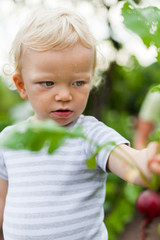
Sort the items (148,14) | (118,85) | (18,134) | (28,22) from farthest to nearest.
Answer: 1. (118,85)
2. (28,22)
3. (148,14)
4. (18,134)

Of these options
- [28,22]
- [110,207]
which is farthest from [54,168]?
[110,207]

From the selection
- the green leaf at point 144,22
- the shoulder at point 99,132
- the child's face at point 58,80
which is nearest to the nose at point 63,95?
the child's face at point 58,80

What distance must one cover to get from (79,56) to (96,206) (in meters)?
0.39

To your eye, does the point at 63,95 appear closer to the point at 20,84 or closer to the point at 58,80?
the point at 58,80

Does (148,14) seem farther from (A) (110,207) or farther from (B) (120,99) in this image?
(B) (120,99)

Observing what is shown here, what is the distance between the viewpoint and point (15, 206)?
92 cm

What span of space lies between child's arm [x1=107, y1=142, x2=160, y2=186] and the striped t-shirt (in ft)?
0.39

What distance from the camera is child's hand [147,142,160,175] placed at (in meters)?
0.46

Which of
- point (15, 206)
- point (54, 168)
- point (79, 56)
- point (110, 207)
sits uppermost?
point (79, 56)

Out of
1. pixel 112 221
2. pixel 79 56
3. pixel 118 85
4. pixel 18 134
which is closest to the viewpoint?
pixel 18 134

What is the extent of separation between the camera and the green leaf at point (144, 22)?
0.58m

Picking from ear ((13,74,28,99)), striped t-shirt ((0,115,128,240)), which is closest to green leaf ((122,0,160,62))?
striped t-shirt ((0,115,128,240))

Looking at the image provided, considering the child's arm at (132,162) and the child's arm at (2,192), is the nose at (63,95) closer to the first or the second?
the child's arm at (132,162)

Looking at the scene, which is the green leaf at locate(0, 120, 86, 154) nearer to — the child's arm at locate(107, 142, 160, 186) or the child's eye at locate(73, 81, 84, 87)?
the child's arm at locate(107, 142, 160, 186)
